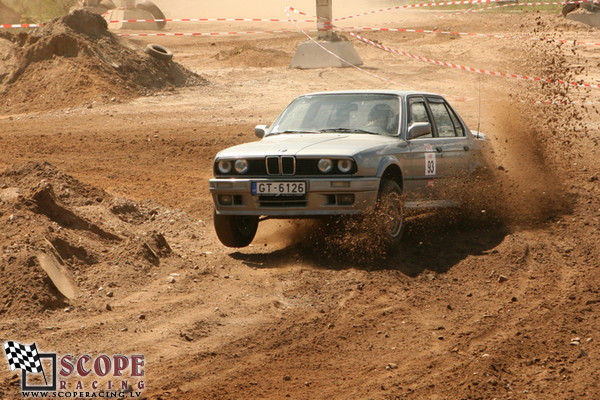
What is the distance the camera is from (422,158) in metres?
9.46

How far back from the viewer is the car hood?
27.8ft

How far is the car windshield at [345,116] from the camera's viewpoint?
9.41 meters

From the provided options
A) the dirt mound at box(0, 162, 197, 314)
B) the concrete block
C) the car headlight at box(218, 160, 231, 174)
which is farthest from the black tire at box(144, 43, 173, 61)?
the car headlight at box(218, 160, 231, 174)

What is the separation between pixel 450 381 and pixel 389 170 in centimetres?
384

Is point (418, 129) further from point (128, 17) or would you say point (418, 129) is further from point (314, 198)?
point (128, 17)

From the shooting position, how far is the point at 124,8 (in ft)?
128

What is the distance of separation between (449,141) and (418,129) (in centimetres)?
94

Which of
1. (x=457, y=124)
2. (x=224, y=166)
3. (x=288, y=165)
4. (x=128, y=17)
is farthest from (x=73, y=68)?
(x=128, y=17)

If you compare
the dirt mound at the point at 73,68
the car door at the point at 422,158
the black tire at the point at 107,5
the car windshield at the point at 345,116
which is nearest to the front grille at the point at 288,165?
the car windshield at the point at 345,116

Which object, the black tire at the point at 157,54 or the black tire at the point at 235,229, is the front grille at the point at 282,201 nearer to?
the black tire at the point at 235,229

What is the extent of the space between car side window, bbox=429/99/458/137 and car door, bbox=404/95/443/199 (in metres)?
0.16

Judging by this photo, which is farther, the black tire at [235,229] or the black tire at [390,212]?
the black tire at [235,229]

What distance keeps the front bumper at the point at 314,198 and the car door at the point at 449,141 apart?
1.70m

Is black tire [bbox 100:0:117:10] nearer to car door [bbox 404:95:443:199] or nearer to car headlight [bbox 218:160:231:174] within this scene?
car door [bbox 404:95:443:199]
